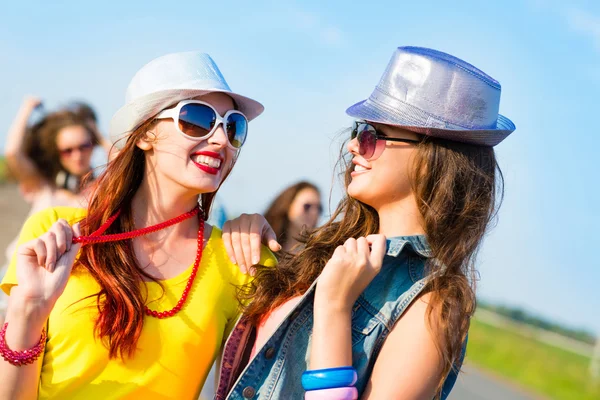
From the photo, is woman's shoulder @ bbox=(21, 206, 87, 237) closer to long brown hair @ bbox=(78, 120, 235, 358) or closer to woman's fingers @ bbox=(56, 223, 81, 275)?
long brown hair @ bbox=(78, 120, 235, 358)

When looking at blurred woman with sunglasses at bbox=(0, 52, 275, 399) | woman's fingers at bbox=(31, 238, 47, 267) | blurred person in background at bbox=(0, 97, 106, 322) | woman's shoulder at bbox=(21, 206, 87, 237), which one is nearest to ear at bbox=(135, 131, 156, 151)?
blurred woman with sunglasses at bbox=(0, 52, 275, 399)

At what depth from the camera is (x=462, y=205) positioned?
2887 millimetres

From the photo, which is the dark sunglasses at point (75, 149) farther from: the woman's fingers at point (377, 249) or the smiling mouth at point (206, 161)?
the woman's fingers at point (377, 249)

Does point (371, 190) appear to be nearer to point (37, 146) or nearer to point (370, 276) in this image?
point (370, 276)

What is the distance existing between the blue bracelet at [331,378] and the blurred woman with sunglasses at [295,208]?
472 cm

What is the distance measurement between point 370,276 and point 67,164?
4.91 meters

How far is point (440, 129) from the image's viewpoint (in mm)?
2811

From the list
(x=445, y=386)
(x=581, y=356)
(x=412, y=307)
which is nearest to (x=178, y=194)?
(x=412, y=307)

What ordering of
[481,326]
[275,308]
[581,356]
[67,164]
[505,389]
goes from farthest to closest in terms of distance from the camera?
[481,326]
[581,356]
[505,389]
[67,164]
[275,308]

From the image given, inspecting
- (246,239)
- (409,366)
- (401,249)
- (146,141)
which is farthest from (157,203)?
(409,366)

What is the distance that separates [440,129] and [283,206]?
15.5 feet

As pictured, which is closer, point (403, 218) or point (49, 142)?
point (403, 218)

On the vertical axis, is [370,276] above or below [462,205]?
below

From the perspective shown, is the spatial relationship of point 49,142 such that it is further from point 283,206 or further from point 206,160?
point 206,160
